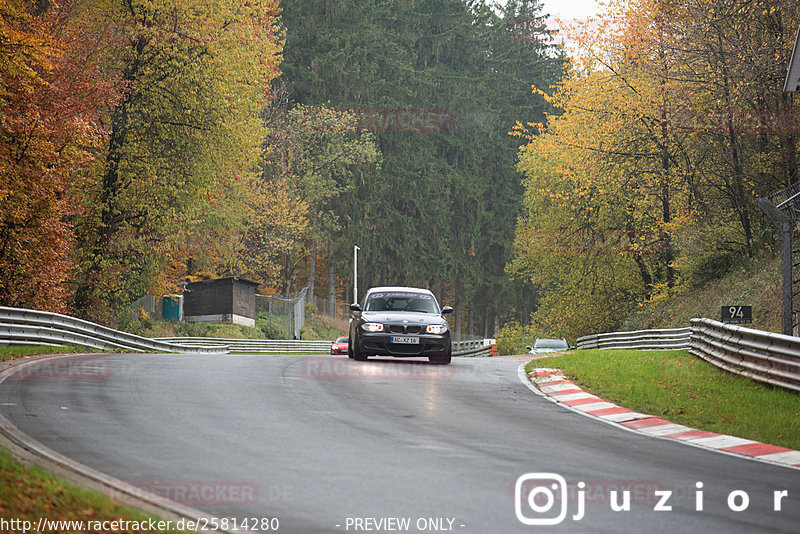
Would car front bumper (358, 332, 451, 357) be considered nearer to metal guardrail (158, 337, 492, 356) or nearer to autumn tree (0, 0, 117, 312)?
autumn tree (0, 0, 117, 312)

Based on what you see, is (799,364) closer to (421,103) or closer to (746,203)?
(746,203)

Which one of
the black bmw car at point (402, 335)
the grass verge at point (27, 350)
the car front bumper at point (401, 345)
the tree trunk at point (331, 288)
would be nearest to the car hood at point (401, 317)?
the black bmw car at point (402, 335)

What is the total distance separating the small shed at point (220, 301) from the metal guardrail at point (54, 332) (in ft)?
74.7

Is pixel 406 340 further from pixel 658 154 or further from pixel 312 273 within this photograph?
pixel 312 273

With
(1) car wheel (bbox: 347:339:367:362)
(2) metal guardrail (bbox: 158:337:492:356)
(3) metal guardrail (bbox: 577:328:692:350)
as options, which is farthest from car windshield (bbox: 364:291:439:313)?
(2) metal guardrail (bbox: 158:337:492:356)

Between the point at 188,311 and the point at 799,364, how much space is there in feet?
149

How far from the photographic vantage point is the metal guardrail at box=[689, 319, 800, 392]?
1498 cm

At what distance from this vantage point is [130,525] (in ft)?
20.5

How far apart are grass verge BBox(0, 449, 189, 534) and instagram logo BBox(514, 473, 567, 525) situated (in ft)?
9.44

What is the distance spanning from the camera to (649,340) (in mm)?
33875

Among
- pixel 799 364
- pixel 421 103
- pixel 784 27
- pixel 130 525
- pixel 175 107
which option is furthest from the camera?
pixel 421 103

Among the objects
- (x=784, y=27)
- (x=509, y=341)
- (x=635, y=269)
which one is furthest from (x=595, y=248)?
(x=784, y=27)

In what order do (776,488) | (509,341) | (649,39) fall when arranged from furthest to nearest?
(509,341) → (649,39) → (776,488)

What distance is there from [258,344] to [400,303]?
96.3ft
